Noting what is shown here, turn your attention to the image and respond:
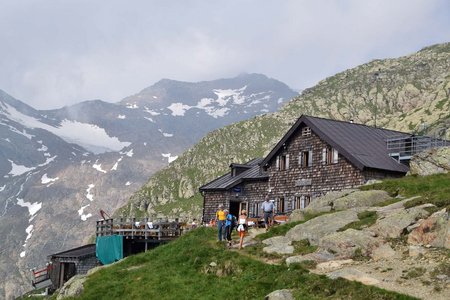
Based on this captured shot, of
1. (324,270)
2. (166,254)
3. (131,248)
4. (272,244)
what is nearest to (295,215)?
(272,244)

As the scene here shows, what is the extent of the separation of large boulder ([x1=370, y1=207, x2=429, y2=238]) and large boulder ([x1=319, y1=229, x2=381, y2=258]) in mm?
677

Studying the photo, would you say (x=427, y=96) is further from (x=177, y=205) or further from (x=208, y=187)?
(x=208, y=187)

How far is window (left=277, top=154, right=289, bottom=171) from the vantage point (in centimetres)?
5049

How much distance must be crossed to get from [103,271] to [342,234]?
15.0m

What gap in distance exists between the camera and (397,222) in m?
25.2

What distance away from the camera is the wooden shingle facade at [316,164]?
4456 centimetres

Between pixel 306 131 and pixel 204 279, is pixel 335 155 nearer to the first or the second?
pixel 306 131

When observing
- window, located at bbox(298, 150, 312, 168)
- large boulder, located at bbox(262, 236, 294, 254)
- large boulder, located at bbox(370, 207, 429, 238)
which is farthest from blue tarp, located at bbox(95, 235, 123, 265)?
large boulder, located at bbox(370, 207, 429, 238)

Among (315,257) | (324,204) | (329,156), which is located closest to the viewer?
(315,257)

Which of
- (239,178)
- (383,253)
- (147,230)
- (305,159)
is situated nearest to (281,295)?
(383,253)

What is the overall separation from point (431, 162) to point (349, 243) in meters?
18.8

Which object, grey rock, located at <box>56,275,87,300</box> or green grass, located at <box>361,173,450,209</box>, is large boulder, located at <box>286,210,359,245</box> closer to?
green grass, located at <box>361,173,450,209</box>

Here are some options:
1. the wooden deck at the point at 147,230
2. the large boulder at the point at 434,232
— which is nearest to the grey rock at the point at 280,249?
the large boulder at the point at 434,232

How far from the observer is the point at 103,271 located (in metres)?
33.5
